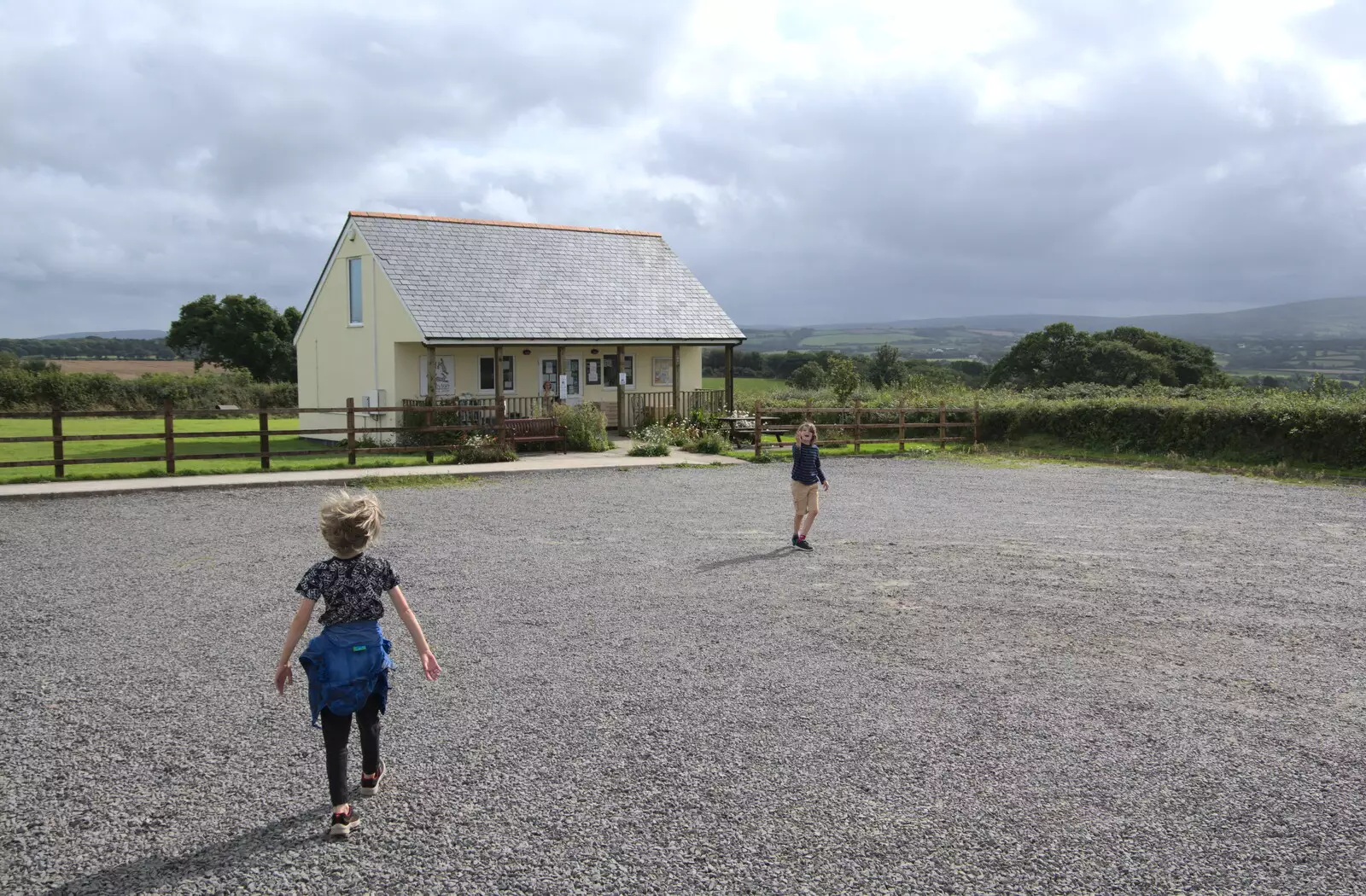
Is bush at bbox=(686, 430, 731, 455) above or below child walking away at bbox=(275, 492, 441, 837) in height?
below

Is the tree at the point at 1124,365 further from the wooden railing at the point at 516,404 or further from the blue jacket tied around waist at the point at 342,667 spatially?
the blue jacket tied around waist at the point at 342,667

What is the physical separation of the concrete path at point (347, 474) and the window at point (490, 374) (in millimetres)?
4898

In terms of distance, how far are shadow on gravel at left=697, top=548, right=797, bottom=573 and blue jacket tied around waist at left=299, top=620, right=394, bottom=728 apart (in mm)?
5673

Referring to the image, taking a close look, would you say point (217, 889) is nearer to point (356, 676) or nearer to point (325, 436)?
point (356, 676)

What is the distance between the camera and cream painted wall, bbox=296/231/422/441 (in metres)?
26.4

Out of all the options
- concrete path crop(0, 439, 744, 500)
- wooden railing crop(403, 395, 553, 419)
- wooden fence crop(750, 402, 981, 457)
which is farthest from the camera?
wooden railing crop(403, 395, 553, 419)

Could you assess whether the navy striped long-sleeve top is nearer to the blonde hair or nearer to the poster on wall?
the blonde hair

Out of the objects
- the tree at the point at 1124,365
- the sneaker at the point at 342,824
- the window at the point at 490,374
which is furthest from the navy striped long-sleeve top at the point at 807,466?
the tree at the point at 1124,365

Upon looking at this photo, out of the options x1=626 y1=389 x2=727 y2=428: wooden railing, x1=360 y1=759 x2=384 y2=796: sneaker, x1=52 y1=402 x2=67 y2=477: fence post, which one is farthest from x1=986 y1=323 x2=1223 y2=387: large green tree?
x1=360 y1=759 x2=384 y2=796: sneaker

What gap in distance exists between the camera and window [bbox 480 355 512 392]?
90.2 feet

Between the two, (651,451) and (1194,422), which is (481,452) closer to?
(651,451)

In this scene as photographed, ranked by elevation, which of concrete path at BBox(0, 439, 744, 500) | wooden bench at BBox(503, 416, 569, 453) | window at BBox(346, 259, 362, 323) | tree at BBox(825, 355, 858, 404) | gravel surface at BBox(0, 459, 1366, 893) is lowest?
gravel surface at BBox(0, 459, 1366, 893)

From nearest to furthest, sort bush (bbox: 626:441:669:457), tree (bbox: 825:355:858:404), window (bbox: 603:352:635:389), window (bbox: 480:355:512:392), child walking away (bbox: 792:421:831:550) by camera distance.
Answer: child walking away (bbox: 792:421:831:550) < bush (bbox: 626:441:669:457) < window (bbox: 480:355:512:392) < window (bbox: 603:352:635:389) < tree (bbox: 825:355:858:404)

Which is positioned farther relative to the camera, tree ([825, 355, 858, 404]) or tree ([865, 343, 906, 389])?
tree ([865, 343, 906, 389])
